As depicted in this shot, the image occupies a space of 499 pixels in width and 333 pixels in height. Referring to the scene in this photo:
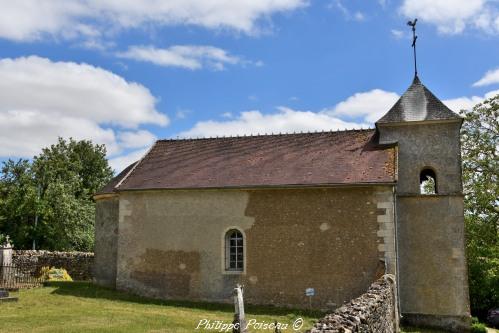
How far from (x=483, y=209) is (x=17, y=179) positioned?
118 ft

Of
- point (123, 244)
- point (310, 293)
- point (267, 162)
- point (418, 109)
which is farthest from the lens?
point (123, 244)

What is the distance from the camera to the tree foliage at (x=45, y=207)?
3597cm

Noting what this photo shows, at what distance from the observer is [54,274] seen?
81.3 feet

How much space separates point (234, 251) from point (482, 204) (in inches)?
632

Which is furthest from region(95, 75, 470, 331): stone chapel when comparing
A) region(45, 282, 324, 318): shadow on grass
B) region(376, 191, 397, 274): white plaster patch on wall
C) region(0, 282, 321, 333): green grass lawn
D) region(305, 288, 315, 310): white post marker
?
region(0, 282, 321, 333): green grass lawn

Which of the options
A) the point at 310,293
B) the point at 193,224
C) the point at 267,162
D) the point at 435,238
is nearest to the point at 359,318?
the point at 310,293

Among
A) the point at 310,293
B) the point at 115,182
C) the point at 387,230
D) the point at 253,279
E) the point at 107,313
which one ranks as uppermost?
the point at 115,182

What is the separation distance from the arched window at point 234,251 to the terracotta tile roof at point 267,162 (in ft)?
6.23

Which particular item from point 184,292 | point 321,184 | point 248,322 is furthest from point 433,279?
point 184,292

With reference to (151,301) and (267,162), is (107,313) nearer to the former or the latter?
(151,301)

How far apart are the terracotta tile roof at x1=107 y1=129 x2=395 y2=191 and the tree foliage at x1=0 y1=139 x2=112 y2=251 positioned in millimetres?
18597

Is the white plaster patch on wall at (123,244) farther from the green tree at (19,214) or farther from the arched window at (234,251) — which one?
the green tree at (19,214)

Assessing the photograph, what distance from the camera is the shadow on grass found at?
15773 mm

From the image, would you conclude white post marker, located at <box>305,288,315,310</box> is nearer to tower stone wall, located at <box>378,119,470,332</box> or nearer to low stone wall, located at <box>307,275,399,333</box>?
tower stone wall, located at <box>378,119,470,332</box>
